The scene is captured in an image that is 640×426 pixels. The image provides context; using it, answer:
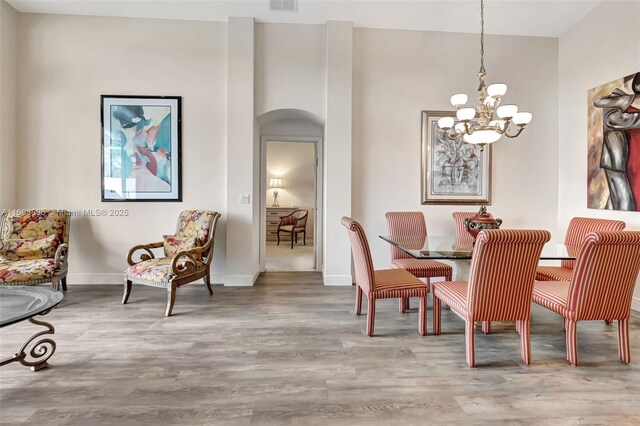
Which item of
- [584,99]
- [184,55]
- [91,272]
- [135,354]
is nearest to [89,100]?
[184,55]

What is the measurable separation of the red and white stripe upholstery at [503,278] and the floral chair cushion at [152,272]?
2.74 m

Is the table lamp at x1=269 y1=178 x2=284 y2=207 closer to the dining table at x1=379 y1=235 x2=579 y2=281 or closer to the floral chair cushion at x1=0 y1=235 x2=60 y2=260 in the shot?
the floral chair cushion at x1=0 y1=235 x2=60 y2=260

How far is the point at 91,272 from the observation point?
4.31 metres

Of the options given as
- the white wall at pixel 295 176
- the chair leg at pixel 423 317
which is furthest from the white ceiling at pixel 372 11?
the white wall at pixel 295 176

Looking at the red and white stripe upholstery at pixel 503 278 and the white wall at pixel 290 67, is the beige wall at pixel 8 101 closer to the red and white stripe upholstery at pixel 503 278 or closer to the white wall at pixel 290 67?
the white wall at pixel 290 67

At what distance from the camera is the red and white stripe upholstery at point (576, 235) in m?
3.07

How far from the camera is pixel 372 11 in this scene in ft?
13.5

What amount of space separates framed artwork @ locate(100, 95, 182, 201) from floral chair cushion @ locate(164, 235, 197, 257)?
72 cm

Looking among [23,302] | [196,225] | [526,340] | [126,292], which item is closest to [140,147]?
[196,225]

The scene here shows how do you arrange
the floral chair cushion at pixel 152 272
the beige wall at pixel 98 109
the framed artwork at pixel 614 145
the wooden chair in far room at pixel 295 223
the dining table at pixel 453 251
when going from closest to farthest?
the dining table at pixel 453 251, the floral chair cushion at pixel 152 272, the framed artwork at pixel 614 145, the beige wall at pixel 98 109, the wooden chair in far room at pixel 295 223

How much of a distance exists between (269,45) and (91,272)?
3.79 meters

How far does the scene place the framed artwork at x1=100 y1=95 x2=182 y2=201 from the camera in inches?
169

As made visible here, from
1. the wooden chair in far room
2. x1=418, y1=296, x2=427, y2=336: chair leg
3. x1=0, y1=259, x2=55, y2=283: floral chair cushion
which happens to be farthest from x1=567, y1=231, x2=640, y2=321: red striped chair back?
the wooden chair in far room

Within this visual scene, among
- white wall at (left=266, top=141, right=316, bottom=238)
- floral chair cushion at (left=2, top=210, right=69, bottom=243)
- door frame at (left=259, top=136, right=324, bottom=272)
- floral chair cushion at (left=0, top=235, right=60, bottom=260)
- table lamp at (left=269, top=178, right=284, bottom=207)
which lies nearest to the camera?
floral chair cushion at (left=0, top=235, right=60, bottom=260)
